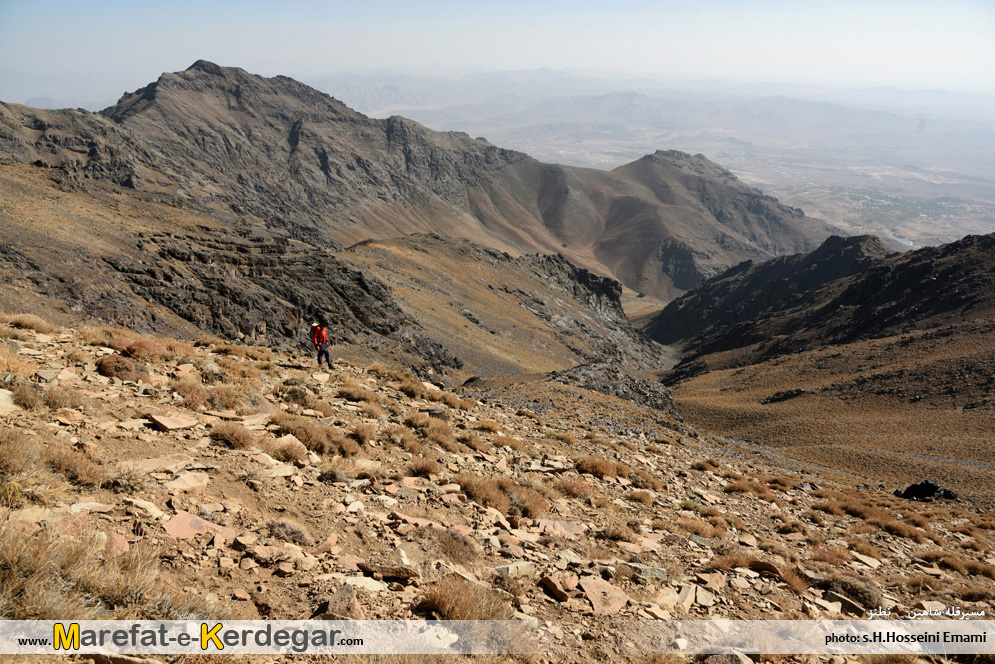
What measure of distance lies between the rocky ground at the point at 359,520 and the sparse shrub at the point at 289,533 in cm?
4

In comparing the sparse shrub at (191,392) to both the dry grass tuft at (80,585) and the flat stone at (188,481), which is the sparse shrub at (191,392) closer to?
the flat stone at (188,481)

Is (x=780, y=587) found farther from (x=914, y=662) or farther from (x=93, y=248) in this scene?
(x=93, y=248)

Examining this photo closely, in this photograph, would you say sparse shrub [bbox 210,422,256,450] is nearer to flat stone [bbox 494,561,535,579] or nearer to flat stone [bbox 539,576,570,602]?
flat stone [bbox 494,561,535,579]

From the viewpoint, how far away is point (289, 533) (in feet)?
20.8

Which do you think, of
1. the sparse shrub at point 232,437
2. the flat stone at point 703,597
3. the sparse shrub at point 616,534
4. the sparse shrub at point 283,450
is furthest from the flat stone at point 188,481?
the flat stone at point 703,597

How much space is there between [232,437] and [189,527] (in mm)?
2812

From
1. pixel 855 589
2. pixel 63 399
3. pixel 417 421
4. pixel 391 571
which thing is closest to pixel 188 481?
pixel 63 399

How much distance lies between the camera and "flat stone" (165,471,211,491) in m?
6.61

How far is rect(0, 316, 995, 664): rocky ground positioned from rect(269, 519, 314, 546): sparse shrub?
0.04 m

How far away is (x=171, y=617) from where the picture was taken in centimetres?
439

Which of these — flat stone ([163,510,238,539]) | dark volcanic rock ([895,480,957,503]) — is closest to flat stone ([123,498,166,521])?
flat stone ([163,510,238,539])

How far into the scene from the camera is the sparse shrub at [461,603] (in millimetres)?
5477

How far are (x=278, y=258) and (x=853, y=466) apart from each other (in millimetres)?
46697

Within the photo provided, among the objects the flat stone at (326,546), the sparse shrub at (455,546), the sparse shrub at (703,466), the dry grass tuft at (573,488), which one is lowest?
the sparse shrub at (703,466)
